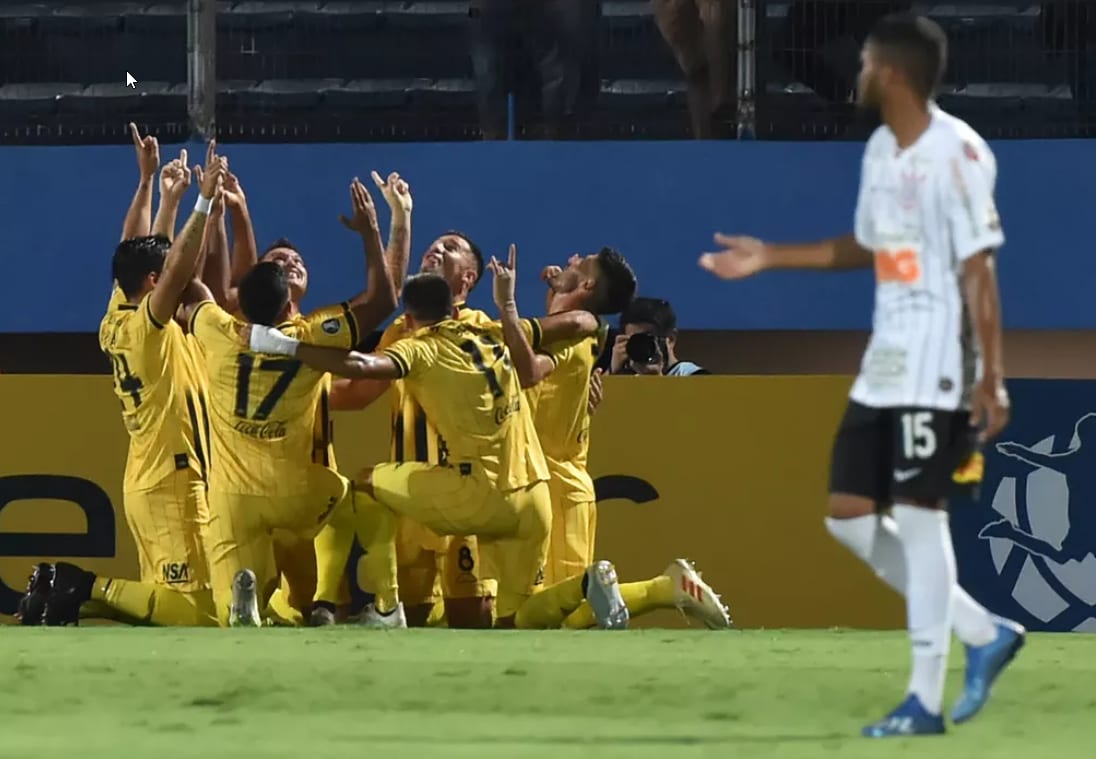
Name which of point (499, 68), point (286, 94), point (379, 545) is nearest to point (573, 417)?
point (379, 545)

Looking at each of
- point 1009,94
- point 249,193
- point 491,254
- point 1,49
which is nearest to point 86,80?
point 1,49

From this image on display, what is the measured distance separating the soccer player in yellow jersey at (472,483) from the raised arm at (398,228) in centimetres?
46

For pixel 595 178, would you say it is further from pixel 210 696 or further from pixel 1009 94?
pixel 210 696

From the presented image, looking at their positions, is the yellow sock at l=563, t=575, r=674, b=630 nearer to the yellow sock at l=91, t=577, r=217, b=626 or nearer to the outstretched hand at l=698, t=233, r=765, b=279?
the yellow sock at l=91, t=577, r=217, b=626

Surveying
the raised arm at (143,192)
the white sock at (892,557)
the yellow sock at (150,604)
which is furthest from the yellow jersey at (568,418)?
the white sock at (892,557)

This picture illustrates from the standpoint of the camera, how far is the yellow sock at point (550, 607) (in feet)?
32.8

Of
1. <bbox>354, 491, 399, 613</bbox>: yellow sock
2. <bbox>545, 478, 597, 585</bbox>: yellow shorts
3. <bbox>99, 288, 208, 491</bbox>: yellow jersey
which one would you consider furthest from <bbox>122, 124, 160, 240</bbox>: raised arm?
<bbox>545, 478, 597, 585</bbox>: yellow shorts

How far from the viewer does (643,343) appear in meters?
11.5

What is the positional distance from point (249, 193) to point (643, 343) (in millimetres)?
2799

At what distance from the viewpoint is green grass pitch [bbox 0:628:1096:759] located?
5.67 metres

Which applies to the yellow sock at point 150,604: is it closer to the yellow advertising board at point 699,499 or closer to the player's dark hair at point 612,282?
the yellow advertising board at point 699,499

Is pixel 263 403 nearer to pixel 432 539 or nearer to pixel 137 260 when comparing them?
pixel 137 260

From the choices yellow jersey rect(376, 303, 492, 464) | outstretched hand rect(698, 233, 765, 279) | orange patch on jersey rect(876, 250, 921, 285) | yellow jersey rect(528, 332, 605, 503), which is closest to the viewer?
orange patch on jersey rect(876, 250, 921, 285)

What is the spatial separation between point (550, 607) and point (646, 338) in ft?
6.38
